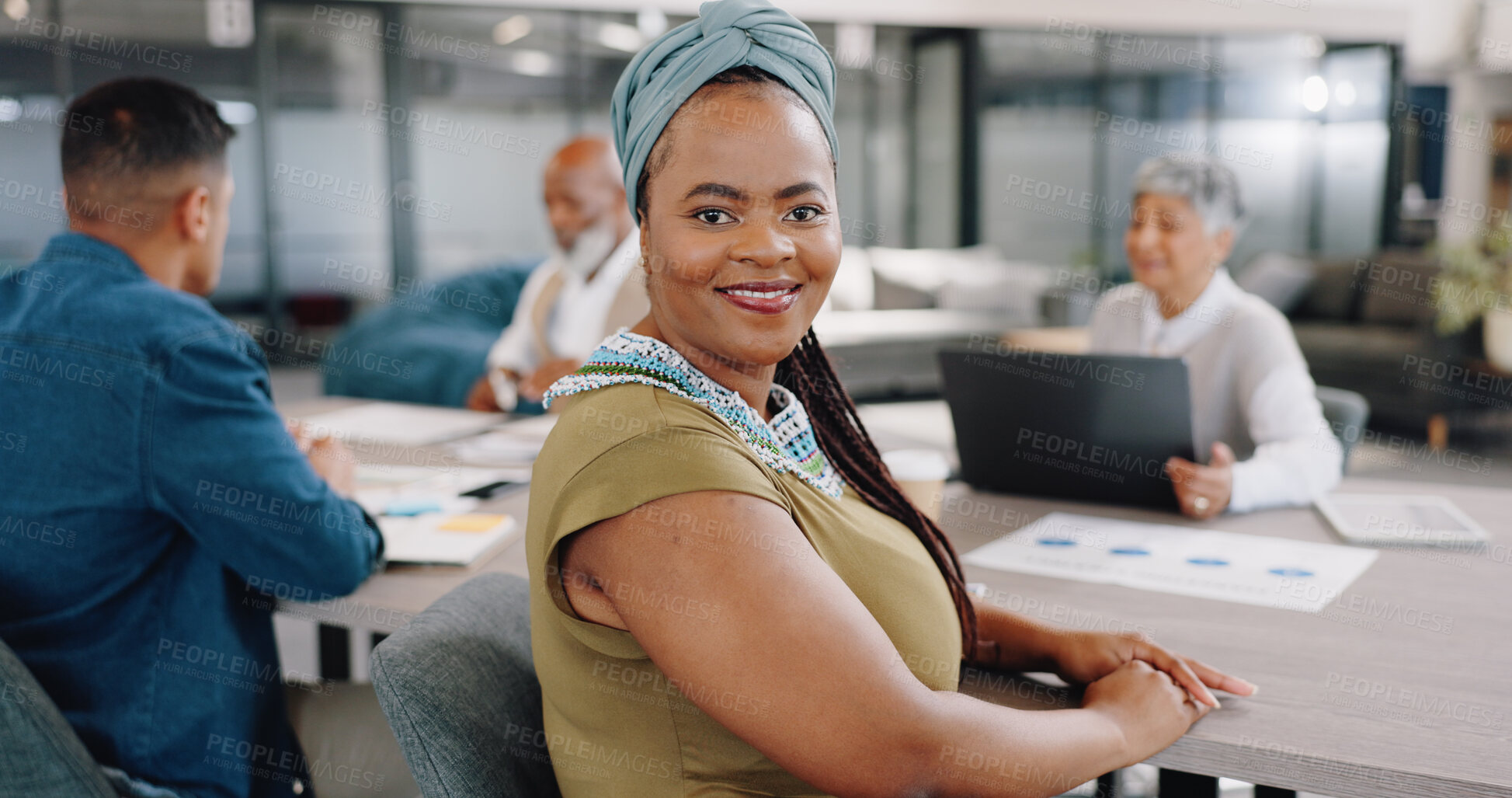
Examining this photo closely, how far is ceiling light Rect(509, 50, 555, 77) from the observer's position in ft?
28.5

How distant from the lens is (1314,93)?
10.4 metres

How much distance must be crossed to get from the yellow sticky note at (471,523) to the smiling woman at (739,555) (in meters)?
0.71

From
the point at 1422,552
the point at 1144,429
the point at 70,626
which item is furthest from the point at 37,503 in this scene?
the point at 1422,552

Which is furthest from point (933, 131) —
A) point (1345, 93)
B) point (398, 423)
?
point (398, 423)

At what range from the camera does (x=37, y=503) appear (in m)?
1.48

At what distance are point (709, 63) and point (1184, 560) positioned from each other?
1.06 metres

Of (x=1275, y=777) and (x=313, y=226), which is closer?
(x=1275, y=777)

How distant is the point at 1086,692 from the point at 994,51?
9243 mm

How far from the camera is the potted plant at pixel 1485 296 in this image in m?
5.83

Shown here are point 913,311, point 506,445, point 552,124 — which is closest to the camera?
point 506,445

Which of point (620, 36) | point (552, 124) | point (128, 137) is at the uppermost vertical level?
point (620, 36)

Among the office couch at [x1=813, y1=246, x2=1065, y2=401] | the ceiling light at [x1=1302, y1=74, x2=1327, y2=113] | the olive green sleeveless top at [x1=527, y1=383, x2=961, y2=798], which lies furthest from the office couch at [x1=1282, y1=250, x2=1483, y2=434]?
the olive green sleeveless top at [x1=527, y1=383, x2=961, y2=798]

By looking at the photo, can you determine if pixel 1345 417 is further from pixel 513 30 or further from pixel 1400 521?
pixel 513 30

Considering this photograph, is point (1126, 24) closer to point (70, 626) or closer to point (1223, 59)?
point (1223, 59)
